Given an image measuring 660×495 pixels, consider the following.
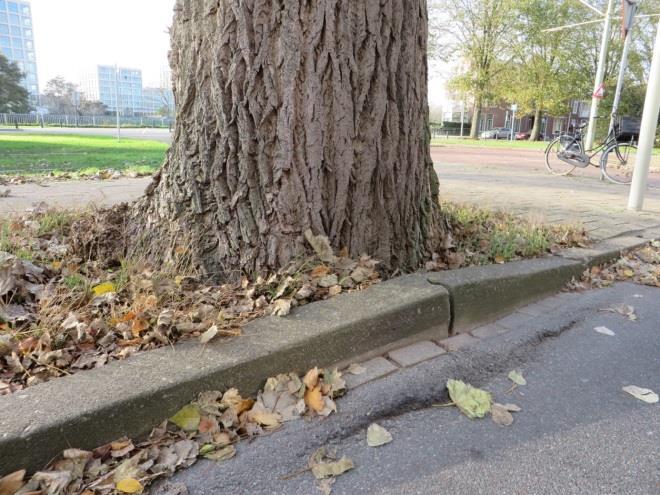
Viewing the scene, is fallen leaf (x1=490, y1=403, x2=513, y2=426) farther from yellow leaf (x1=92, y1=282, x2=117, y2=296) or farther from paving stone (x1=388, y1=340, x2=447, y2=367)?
yellow leaf (x1=92, y1=282, x2=117, y2=296)

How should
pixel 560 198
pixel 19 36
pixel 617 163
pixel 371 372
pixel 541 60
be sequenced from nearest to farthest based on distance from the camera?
pixel 371 372, pixel 560 198, pixel 617 163, pixel 541 60, pixel 19 36

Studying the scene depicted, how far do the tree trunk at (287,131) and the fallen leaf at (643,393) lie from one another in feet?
4.42

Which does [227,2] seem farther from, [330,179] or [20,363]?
[20,363]

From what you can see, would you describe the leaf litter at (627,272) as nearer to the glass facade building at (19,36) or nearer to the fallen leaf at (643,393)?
the fallen leaf at (643,393)

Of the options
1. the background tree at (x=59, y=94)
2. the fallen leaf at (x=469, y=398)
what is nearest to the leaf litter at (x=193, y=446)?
the fallen leaf at (x=469, y=398)

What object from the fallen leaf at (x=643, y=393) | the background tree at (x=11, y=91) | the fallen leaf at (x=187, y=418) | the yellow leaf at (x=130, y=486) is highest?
the background tree at (x=11, y=91)

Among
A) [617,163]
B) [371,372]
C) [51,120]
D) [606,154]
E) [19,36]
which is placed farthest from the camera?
[19,36]

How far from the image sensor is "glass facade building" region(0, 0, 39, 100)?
299 feet

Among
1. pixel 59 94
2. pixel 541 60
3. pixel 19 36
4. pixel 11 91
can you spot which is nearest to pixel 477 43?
pixel 541 60

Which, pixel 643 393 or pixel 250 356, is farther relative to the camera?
pixel 643 393

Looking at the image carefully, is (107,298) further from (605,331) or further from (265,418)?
(605,331)

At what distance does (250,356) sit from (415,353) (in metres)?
0.86

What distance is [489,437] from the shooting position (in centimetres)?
180

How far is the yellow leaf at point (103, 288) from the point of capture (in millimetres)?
2329
